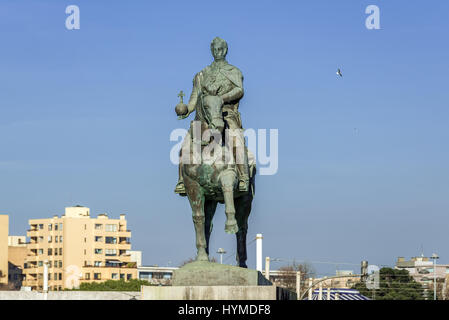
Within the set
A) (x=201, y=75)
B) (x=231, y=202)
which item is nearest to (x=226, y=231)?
(x=231, y=202)

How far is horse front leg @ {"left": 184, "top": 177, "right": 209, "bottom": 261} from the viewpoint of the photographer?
25.8 metres

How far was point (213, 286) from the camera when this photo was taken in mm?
24359

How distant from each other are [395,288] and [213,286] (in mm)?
92088

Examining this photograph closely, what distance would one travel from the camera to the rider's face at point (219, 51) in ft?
88.8

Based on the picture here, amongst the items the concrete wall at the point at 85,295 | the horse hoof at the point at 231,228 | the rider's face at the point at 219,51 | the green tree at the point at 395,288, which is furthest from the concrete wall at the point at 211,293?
the green tree at the point at 395,288

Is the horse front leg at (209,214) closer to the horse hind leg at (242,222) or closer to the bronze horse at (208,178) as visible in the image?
the bronze horse at (208,178)

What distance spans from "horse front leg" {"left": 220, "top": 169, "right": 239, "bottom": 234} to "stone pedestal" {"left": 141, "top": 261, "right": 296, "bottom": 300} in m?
0.85

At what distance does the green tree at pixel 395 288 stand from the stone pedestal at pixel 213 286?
282ft

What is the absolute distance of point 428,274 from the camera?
189 meters

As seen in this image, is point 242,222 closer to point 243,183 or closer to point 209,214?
point 209,214

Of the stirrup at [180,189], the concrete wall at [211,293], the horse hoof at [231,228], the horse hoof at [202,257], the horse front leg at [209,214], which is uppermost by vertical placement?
the stirrup at [180,189]
